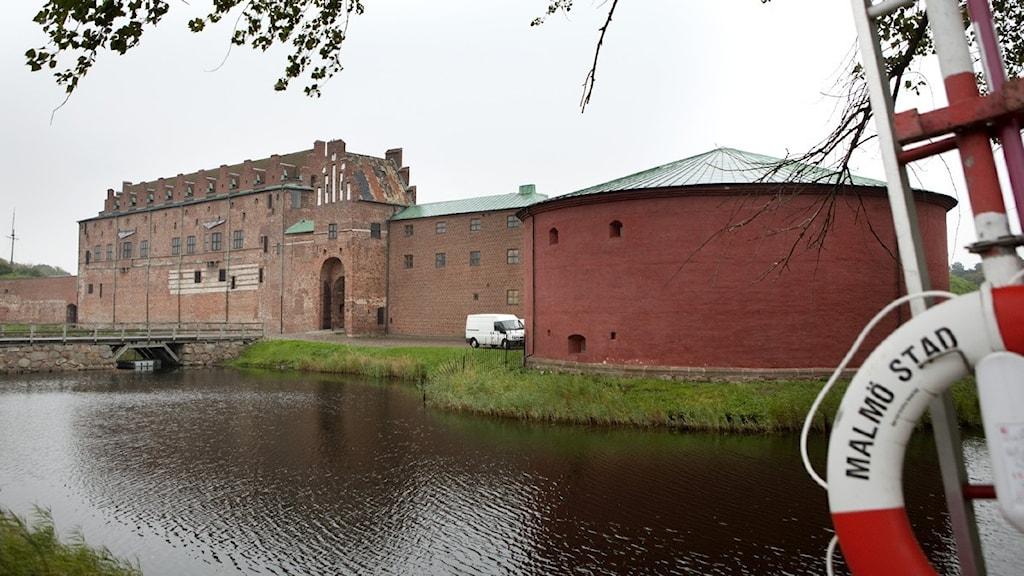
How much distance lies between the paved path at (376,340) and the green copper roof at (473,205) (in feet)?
18.4

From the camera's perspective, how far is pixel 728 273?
51.0 ft

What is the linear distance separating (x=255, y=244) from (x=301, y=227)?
3.86m

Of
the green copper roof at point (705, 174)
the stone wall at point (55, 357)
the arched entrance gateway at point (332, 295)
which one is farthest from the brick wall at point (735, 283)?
the arched entrance gateway at point (332, 295)

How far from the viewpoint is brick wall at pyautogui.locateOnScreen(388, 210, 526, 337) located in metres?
28.9

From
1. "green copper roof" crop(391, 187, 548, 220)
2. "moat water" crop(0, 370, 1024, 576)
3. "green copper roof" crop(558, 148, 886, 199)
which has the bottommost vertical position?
"moat water" crop(0, 370, 1024, 576)

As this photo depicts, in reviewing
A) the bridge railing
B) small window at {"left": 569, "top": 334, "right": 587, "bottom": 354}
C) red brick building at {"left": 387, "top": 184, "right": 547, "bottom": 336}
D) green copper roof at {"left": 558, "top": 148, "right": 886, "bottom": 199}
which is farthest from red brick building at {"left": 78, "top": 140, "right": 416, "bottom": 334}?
green copper roof at {"left": 558, "top": 148, "right": 886, "bottom": 199}

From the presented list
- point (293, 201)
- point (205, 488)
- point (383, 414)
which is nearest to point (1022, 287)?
point (205, 488)

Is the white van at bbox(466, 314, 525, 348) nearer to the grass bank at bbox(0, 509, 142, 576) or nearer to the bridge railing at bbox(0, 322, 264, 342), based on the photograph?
the bridge railing at bbox(0, 322, 264, 342)

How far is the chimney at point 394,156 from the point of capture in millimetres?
37062

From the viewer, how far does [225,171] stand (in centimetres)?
4194

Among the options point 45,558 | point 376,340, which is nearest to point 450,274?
point 376,340

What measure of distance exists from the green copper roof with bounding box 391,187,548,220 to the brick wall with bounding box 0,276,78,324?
31.3 m

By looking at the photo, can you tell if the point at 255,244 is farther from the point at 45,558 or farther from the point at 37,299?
the point at 45,558

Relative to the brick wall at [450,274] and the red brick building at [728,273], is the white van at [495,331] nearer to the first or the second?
the brick wall at [450,274]
